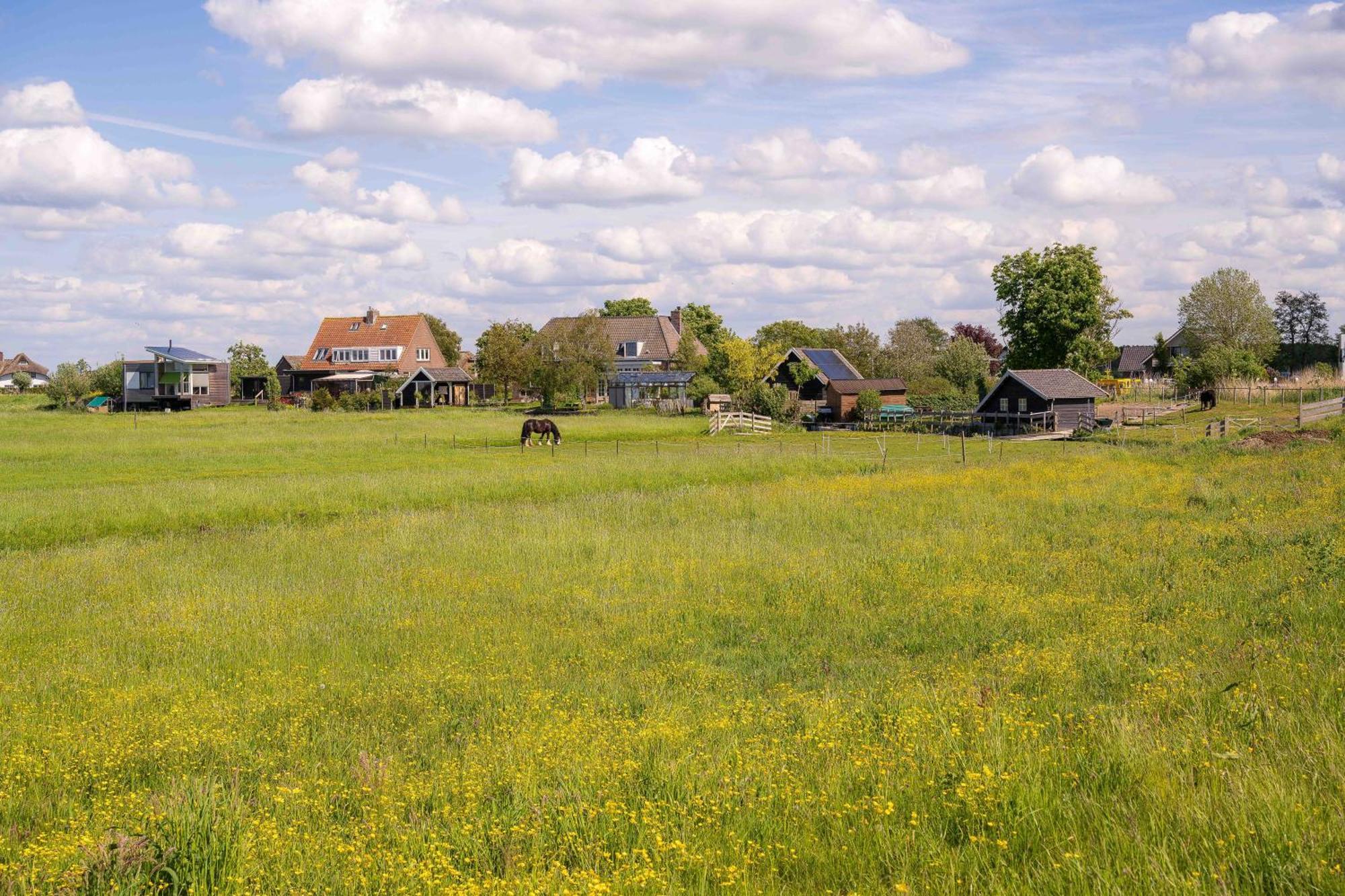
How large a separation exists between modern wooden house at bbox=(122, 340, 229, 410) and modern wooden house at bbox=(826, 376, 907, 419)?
59353 millimetres

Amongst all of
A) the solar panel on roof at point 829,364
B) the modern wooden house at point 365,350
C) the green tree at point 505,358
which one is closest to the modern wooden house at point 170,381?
the modern wooden house at point 365,350

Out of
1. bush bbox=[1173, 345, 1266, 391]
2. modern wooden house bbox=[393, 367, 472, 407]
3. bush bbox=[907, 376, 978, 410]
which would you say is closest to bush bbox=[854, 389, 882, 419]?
bush bbox=[907, 376, 978, 410]

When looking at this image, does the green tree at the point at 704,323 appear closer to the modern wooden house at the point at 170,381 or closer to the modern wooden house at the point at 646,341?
the modern wooden house at the point at 646,341

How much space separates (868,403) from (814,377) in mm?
9249

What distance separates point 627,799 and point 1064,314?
286 feet

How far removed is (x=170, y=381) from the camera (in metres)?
96.9

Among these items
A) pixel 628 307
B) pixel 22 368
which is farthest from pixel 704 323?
pixel 22 368

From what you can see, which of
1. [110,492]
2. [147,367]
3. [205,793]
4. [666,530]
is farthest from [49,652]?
[147,367]

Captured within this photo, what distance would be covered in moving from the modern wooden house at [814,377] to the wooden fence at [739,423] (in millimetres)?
15548

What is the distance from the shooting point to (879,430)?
71.6 metres

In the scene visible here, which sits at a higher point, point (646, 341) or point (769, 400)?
point (646, 341)

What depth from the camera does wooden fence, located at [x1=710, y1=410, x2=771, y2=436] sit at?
227 ft

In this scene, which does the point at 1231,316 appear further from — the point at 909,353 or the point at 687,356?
the point at 687,356

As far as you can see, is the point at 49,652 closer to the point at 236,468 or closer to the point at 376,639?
the point at 376,639
